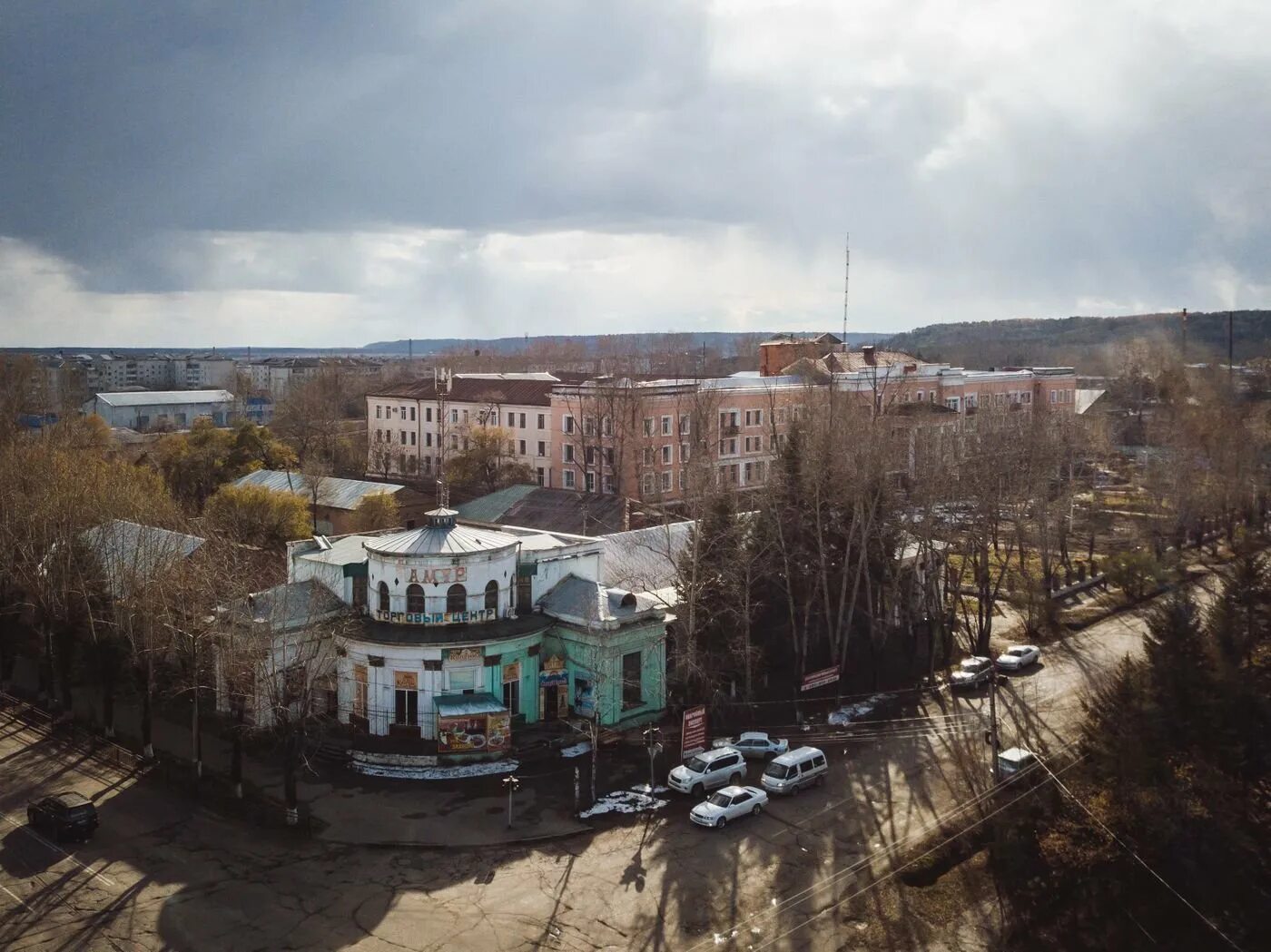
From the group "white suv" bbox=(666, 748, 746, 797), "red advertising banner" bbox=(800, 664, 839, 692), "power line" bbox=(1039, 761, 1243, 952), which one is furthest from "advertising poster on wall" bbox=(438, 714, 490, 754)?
"power line" bbox=(1039, 761, 1243, 952)

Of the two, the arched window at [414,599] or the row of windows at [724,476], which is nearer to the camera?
the arched window at [414,599]

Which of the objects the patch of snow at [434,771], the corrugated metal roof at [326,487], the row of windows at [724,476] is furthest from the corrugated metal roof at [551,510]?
the patch of snow at [434,771]

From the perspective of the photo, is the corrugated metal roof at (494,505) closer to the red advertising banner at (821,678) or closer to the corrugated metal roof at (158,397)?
the red advertising banner at (821,678)

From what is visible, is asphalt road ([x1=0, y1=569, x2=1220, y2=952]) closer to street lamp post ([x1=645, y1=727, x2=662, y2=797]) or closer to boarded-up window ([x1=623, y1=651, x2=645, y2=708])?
street lamp post ([x1=645, y1=727, x2=662, y2=797])

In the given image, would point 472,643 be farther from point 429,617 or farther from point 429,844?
A: point 429,844

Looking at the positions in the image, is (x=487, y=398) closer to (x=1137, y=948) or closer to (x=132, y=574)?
(x=132, y=574)

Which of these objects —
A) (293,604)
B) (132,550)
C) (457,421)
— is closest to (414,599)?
(293,604)
